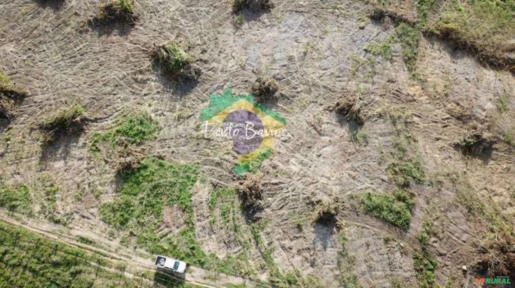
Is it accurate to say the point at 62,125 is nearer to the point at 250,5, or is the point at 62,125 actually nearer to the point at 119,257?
the point at 119,257

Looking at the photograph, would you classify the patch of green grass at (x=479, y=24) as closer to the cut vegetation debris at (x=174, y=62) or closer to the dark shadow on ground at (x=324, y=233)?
the dark shadow on ground at (x=324, y=233)

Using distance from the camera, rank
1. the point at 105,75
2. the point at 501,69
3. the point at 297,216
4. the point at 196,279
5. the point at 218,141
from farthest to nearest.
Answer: the point at 501,69 → the point at 105,75 → the point at 218,141 → the point at 297,216 → the point at 196,279

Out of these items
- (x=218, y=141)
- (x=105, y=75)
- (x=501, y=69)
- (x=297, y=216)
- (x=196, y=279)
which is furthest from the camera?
(x=501, y=69)

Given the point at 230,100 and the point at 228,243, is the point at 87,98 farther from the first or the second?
the point at 228,243

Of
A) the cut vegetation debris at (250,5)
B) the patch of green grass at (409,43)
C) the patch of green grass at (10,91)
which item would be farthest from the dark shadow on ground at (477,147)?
the patch of green grass at (10,91)

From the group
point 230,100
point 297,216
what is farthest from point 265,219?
point 230,100
